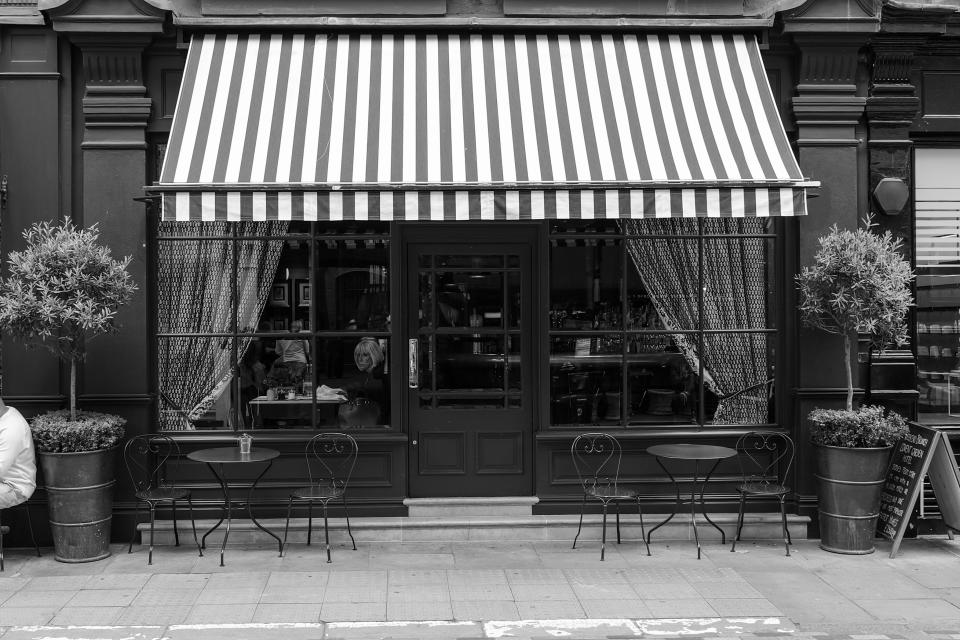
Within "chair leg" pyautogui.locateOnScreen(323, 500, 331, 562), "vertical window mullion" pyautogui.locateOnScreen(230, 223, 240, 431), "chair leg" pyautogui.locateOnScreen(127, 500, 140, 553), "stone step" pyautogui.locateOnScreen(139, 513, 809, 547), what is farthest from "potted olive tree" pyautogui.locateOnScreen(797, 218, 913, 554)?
"chair leg" pyautogui.locateOnScreen(127, 500, 140, 553)

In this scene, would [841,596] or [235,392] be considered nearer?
[841,596]

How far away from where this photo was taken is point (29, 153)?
7.86m

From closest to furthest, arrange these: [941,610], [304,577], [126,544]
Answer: [941,610] < [304,577] < [126,544]

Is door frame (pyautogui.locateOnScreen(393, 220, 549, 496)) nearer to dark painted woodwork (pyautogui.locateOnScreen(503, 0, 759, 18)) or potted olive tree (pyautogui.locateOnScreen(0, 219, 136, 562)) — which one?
dark painted woodwork (pyautogui.locateOnScreen(503, 0, 759, 18))

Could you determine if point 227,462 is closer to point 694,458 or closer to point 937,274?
point 694,458

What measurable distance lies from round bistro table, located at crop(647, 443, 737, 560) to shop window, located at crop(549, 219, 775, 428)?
473 mm

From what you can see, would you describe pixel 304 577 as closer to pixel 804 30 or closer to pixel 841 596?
pixel 841 596

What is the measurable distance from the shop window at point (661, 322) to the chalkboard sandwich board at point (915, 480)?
3.93ft

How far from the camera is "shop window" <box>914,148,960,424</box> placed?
855 centimetres

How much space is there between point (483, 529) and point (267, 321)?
2.72 m

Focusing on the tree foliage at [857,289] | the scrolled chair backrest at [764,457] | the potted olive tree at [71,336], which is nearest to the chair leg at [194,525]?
the potted olive tree at [71,336]

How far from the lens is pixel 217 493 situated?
26.4 ft

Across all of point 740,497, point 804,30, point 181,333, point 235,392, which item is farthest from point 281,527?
point 804,30

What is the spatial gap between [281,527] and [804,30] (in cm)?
644
